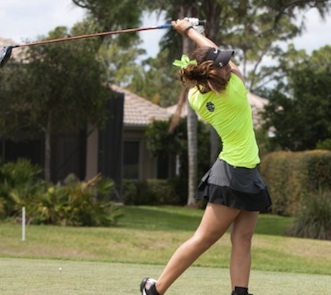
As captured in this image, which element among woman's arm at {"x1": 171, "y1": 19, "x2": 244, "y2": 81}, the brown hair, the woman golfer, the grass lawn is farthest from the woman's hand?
the grass lawn

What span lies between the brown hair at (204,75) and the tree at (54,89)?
57.8 ft

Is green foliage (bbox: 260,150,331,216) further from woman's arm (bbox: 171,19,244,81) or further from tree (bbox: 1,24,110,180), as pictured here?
woman's arm (bbox: 171,19,244,81)

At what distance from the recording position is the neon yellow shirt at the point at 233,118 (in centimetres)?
667

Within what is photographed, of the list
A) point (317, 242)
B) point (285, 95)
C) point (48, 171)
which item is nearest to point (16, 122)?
point (48, 171)

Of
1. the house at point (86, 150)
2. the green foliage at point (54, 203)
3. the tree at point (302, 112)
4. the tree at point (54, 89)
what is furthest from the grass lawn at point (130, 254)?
the tree at point (302, 112)

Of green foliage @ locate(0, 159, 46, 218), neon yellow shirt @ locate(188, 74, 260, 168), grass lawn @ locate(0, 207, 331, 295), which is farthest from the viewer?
green foliage @ locate(0, 159, 46, 218)

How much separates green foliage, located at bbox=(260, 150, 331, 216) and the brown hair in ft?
58.9

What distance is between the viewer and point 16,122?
80.6 feet

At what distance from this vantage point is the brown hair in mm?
6555

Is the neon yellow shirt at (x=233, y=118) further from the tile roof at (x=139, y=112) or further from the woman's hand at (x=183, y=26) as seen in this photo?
the tile roof at (x=139, y=112)

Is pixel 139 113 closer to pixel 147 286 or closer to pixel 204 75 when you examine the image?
pixel 147 286

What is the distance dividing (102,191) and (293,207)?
740 cm

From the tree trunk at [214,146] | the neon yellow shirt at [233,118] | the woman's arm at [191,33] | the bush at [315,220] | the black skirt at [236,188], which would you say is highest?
the tree trunk at [214,146]

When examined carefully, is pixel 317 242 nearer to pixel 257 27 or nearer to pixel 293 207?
pixel 293 207
